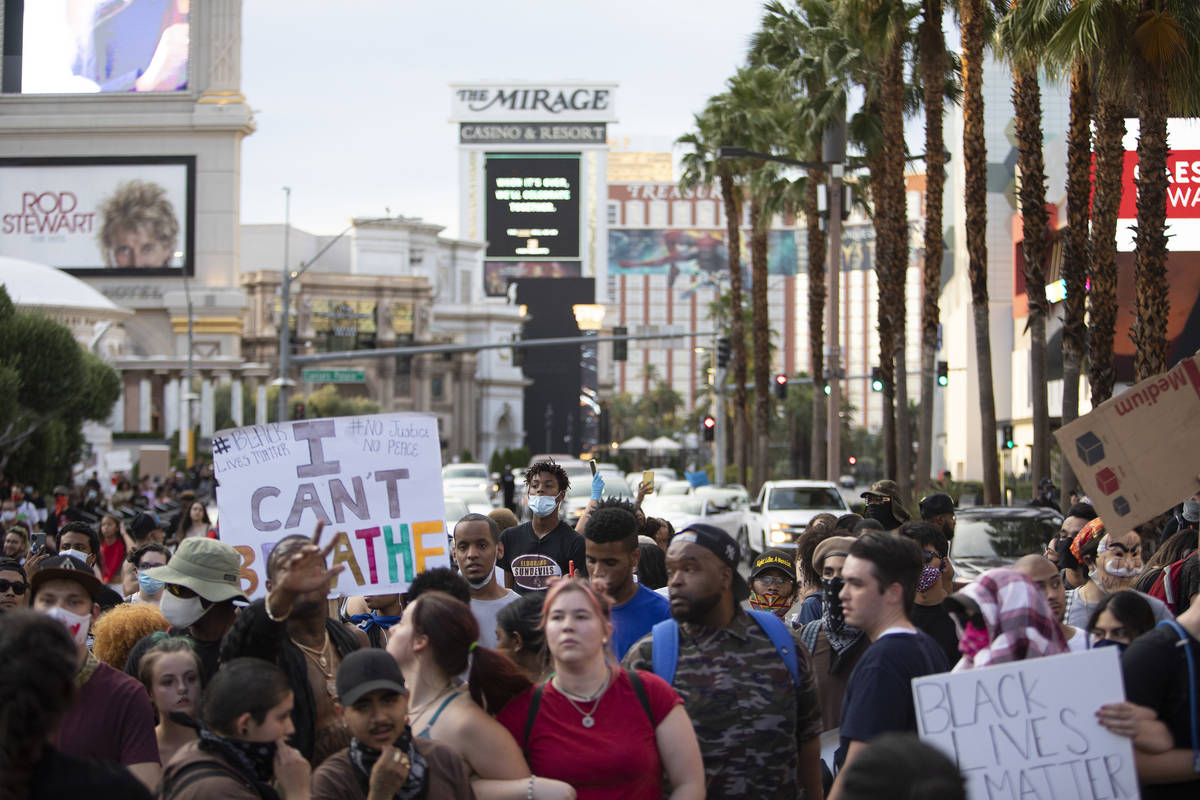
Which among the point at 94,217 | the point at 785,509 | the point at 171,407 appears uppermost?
the point at 94,217

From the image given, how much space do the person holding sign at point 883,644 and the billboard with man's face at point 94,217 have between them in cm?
8224

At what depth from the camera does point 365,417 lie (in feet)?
23.0

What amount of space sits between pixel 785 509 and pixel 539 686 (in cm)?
2071

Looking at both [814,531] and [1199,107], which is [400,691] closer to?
[814,531]

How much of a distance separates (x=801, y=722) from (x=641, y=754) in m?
0.77

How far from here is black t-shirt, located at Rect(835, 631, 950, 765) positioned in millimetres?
4508

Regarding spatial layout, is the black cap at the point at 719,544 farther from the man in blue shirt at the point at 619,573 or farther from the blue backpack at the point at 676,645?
the man in blue shirt at the point at 619,573

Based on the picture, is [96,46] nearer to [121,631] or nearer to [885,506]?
[885,506]

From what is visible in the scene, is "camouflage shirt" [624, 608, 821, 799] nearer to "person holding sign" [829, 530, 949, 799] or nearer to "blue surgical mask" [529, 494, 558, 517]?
"person holding sign" [829, 530, 949, 799]

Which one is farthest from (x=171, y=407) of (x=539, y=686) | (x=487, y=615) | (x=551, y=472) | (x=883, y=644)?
(x=883, y=644)

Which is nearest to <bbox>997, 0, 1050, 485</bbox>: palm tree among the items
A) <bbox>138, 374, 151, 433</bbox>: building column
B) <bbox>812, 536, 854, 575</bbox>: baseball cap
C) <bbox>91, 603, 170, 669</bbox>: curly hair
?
<bbox>812, 536, 854, 575</bbox>: baseball cap

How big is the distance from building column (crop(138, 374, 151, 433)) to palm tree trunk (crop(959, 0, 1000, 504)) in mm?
55295

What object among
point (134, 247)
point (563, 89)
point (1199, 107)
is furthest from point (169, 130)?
point (1199, 107)

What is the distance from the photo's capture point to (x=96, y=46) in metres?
85.2
